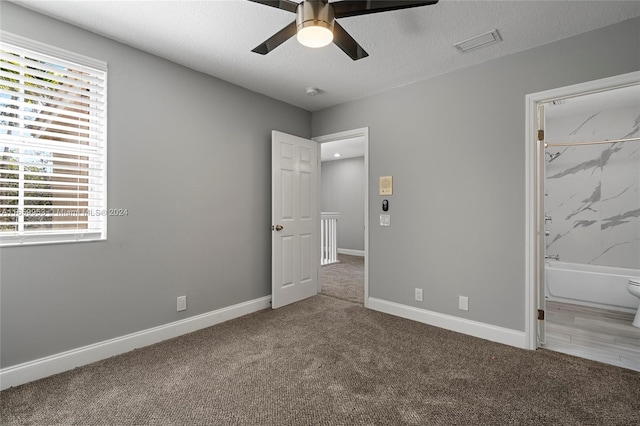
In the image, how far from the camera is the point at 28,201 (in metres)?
2.09

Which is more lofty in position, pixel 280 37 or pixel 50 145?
pixel 280 37

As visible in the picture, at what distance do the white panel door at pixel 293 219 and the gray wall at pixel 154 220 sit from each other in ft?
0.47

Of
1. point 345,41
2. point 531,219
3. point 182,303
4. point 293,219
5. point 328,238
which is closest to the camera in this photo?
point 345,41

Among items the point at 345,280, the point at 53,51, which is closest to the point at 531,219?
the point at 345,280

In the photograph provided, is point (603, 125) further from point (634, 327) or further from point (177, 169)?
point (177, 169)

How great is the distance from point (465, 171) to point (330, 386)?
2.27 meters

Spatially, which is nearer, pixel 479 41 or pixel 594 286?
pixel 479 41

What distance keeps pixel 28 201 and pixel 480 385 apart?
132 inches

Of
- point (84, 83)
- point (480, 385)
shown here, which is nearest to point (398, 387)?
point (480, 385)

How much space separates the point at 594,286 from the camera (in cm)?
364

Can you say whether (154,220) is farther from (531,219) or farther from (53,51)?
(531,219)

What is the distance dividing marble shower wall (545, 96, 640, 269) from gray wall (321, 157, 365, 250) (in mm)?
4076

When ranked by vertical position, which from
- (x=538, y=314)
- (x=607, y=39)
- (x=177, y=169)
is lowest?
(x=538, y=314)

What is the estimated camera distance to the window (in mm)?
2018
